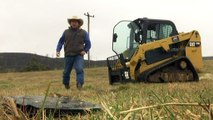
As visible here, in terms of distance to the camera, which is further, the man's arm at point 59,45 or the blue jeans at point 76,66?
the man's arm at point 59,45

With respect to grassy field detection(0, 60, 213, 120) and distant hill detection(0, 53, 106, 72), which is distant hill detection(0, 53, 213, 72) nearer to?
distant hill detection(0, 53, 106, 72)

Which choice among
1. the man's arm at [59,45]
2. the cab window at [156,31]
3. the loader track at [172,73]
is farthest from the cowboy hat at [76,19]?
the cab window at [156,31]

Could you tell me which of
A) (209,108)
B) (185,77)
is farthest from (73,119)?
(185,77)

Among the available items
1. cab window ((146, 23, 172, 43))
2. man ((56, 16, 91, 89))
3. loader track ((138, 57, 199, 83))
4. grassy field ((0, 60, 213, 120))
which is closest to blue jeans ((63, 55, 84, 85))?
man ((56, 16, 91, 89))

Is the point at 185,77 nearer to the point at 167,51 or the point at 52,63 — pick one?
the point at 167,51

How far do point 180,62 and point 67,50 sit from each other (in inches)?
187

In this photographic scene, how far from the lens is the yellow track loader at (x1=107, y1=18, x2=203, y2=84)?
16.5m

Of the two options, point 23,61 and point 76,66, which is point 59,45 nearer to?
point 76,66

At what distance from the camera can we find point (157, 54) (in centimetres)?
1678

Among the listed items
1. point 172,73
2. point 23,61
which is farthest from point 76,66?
point 23,61

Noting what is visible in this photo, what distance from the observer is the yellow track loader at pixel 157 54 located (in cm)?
1645

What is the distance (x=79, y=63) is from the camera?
12969 millimetres

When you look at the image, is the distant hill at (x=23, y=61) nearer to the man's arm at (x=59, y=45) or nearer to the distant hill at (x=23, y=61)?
the distant hill at (x=23, y=61)

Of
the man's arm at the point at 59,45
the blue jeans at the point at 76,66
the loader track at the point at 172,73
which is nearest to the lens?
the blue jeans at the point at 76,66
